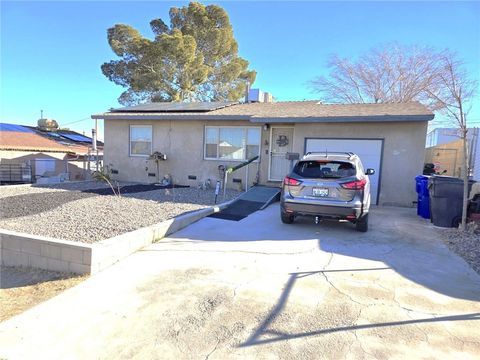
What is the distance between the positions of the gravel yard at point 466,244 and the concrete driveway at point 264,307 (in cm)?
19

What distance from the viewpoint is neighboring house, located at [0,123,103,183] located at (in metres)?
17.2

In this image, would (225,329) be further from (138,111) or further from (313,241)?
(138,111)

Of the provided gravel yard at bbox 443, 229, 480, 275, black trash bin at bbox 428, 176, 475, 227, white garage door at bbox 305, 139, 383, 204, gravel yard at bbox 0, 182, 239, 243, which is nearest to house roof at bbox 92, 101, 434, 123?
white garage door at bbox 305, 139, 383, 204

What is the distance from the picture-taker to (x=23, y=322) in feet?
10.6

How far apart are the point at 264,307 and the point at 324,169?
3.74m

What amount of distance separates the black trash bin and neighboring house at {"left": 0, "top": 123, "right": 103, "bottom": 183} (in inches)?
556

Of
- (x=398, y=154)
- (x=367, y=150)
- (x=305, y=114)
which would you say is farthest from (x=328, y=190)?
(x=305, y=114)

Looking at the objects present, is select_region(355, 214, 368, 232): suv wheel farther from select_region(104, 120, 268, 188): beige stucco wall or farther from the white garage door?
select_region(104, 120, 268, 188): beige stucco wall

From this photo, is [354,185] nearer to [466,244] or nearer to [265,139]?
[466,244]

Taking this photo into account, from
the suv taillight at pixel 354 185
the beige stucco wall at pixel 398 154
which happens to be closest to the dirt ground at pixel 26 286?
the suv taillight at pixel 354 185

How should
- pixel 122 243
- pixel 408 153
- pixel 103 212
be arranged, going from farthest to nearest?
pixel 408 153 → pixel 103 212 → pixel 122 243

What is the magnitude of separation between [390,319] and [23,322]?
3.80 meters

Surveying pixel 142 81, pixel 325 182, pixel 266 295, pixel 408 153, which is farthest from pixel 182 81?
pixel 266 295

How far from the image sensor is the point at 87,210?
286 inches
